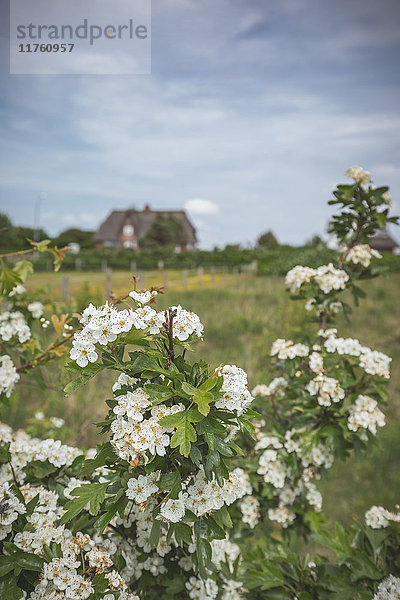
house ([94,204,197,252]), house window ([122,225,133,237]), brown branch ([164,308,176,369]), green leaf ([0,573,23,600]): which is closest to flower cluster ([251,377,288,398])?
brown branch ([164,308,176,369])

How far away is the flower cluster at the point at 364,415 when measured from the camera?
6.72ft

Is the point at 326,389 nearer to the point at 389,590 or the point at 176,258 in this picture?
the point at 389,590

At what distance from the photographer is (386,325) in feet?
31.6

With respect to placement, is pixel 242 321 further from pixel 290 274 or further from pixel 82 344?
pixel 82 344

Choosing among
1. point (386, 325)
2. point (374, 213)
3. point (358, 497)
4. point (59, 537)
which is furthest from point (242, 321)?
point (59, 537)

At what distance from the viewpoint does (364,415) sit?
205cm

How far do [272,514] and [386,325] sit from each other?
8287 mm

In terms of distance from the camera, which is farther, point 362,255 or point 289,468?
point 362,255

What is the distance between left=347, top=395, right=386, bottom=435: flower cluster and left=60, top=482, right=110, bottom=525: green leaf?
1274 millimetres

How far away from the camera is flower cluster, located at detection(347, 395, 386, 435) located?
205cm

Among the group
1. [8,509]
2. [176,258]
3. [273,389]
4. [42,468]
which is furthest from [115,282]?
[8,509]

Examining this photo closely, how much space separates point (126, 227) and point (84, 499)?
41.7 meters

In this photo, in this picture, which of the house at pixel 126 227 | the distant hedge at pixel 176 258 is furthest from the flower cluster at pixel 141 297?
the house at pixel 126 227

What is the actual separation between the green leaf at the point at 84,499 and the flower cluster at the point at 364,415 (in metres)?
1.27
